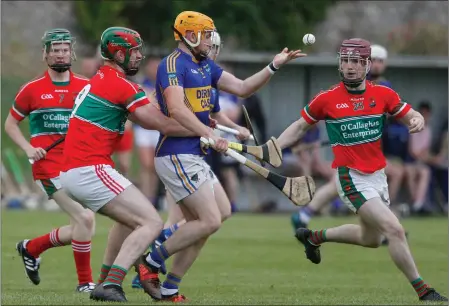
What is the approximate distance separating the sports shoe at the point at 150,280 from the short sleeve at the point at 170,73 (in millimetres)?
1516

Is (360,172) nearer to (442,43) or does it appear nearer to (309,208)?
(309,208)

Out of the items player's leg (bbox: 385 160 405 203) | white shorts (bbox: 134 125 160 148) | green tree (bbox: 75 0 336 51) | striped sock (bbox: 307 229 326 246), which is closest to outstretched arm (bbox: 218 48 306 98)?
striped sock (bbox: 307 229 326 246)

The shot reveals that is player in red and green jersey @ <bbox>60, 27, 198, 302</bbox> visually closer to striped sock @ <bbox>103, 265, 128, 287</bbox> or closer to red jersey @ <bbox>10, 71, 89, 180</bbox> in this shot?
striped sock @ <bbox>103, 265, 128, 287</bbox>

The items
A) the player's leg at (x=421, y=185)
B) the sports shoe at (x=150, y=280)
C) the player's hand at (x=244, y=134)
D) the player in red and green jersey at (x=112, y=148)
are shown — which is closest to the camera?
the player in red and green jersey at (x=112, y=148)

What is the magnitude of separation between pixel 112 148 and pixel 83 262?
1.54 m

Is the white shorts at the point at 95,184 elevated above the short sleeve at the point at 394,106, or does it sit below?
below

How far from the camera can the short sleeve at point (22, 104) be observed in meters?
10.9

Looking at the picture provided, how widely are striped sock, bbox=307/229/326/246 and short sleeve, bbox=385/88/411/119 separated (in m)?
1.44

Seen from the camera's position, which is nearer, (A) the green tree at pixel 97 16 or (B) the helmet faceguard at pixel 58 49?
(B) the helmet faceguard at pixel 58 49

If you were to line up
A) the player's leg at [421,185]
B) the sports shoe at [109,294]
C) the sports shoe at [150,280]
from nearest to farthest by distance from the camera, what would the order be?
the sports shoe at [109,294], the sports shoe at [150,280], the player's leg at [421,185]

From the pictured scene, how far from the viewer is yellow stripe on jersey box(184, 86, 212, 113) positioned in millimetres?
9781

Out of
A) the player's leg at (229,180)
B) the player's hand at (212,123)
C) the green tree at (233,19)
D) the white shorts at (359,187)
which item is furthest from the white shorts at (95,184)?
the green tree at (233,19)

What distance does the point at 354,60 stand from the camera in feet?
33.8

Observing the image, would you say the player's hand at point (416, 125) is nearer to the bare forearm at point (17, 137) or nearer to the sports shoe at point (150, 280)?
the sports shoe at point (150, 280)
